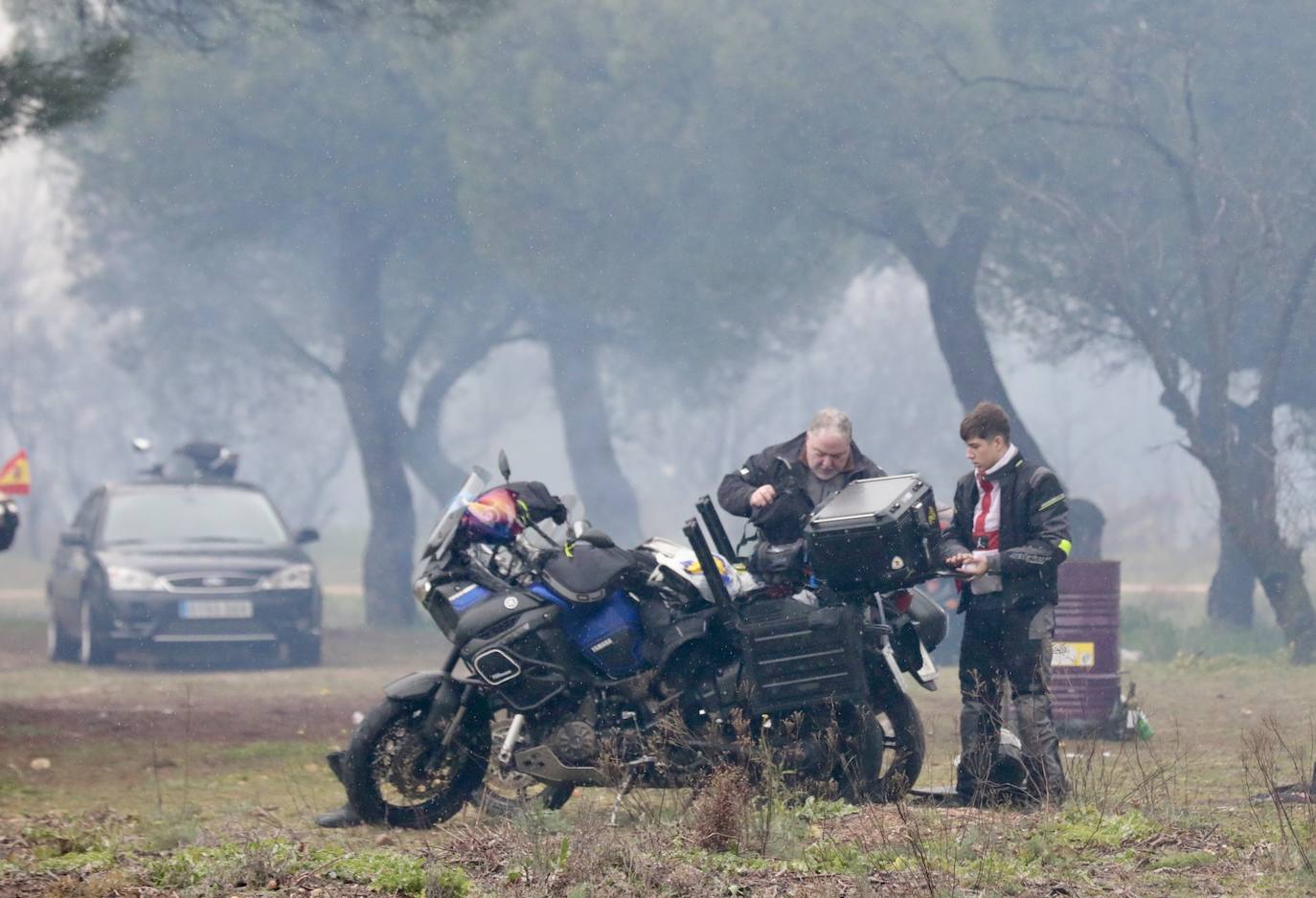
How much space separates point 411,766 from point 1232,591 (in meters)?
14.0

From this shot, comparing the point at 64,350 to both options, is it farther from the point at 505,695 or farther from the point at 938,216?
the point at 505,695

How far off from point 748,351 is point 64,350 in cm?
4126

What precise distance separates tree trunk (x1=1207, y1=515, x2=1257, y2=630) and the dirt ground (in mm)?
3915

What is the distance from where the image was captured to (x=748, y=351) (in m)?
27.5

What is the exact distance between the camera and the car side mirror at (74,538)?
16.0m

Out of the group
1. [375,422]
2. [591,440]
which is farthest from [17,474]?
[591,440]

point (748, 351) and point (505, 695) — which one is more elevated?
point (748, 351)

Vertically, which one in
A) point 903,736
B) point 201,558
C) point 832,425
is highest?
point 832,425

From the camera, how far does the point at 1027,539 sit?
7094 millimetres

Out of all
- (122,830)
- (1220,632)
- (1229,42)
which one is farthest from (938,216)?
(122,830)

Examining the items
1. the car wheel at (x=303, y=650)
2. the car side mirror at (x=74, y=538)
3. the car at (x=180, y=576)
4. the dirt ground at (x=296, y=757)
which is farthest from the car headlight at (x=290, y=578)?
the car side mirror at (x=74, y=538)

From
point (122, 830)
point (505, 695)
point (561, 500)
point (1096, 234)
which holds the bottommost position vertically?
point (122, 830)

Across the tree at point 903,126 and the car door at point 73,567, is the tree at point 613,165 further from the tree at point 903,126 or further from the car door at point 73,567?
the car door at point 73,567

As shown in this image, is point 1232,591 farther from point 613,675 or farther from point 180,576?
point 613,675
